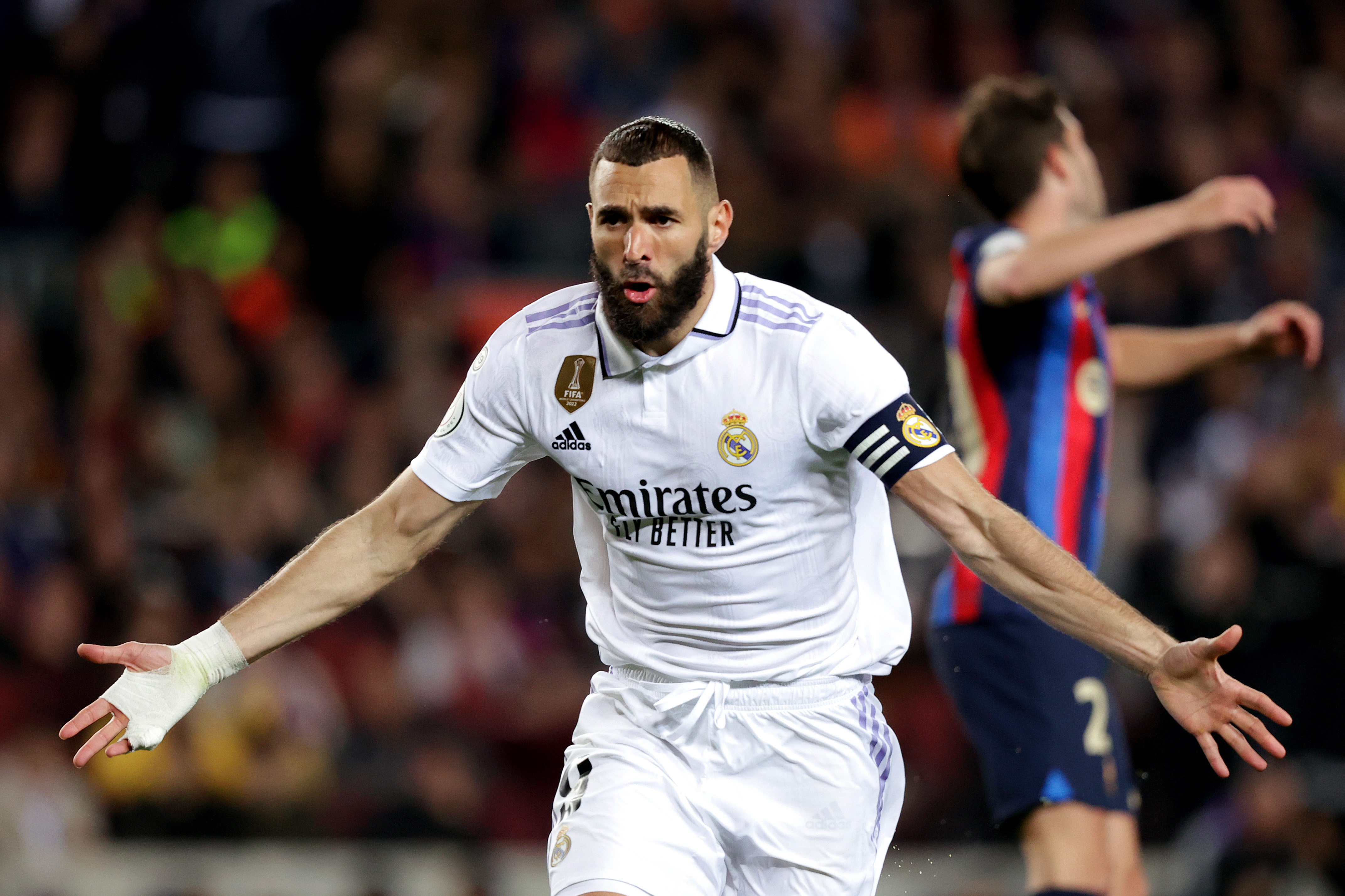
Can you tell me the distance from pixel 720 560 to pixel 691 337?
0.55 metres

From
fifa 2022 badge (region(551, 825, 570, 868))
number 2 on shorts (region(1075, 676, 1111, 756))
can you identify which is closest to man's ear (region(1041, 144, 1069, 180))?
number 2 on shorts (region(1075, 676, 1111, 756))

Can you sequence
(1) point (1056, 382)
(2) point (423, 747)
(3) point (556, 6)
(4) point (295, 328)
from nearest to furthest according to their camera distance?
(1) point (1056, 382) < (2) point (423, 747) < (4) point (295, 328) < (3) point (556, 6)

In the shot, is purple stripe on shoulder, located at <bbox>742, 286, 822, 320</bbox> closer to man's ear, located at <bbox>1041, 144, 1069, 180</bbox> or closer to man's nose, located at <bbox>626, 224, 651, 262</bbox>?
man's nose, located at <bbox>626, 224, 651, 262</bbox>

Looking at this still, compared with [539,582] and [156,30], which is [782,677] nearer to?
[539,582]

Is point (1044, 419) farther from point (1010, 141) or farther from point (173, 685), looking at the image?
point (173, 685)

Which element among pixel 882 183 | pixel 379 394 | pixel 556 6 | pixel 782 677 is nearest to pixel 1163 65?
pixel 882 183

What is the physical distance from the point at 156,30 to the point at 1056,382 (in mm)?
7421

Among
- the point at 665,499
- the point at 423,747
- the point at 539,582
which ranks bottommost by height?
the point at 423,747

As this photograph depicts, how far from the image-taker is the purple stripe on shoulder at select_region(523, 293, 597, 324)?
12.8ft

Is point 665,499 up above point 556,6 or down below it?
below

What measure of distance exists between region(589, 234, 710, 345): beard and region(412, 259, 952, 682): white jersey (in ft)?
0.23

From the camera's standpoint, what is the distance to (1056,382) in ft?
16.3

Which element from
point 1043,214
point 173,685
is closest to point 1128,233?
point 1043,214

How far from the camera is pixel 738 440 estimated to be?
3682 millimetres
